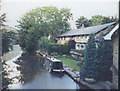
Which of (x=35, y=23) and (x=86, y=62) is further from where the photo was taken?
(x=35, y=23)

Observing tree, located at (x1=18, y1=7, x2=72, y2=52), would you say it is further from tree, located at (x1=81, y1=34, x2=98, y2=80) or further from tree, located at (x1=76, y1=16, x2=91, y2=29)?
tree, located at (x1=81, y1=34, x2=98, y2=80)

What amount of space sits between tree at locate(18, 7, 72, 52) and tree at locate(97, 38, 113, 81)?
27359 mm

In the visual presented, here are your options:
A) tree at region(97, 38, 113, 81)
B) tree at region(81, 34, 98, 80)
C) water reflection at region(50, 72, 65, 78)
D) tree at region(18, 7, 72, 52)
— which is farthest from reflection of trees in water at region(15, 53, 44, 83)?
tree at region(18, 7, 72, 52)

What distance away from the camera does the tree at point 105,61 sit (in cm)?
1073

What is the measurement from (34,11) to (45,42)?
39.4 ft

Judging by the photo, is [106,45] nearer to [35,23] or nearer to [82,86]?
[82,86]

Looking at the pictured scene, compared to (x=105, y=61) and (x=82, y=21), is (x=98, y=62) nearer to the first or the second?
(x=105, y=61)

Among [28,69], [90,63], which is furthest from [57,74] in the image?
[90,63]

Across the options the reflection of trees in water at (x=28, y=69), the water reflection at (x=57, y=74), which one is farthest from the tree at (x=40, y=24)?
the water reflection at (x=57, y=74)

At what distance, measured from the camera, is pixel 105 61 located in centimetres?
1094

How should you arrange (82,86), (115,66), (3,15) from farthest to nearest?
(82,86), (115,66), (3,15)

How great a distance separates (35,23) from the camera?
37812 millimetres

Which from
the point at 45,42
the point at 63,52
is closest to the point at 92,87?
the point at 63,52

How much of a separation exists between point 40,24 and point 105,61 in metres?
29.6
